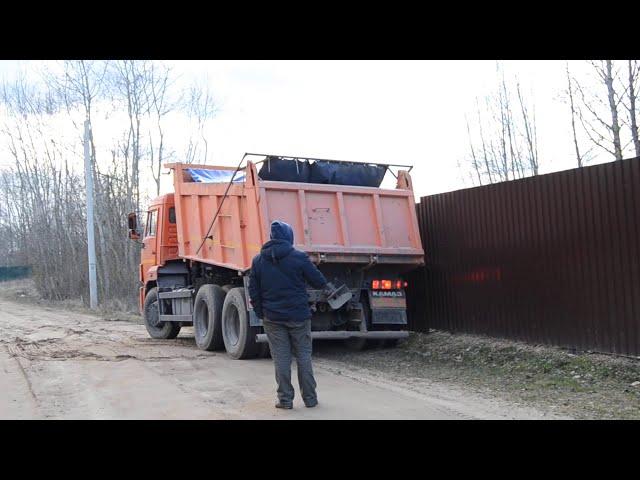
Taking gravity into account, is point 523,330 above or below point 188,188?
below

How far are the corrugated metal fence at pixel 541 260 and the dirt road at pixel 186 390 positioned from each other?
2.11m

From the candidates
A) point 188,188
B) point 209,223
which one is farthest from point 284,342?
point 188,188

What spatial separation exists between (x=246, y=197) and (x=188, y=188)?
8.49 ft

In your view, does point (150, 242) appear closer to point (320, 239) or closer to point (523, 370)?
point (320, 239)

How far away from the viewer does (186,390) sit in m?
7.71

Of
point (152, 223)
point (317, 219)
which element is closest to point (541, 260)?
point (317, 219)

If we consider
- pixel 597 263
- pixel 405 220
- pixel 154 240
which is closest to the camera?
pixel 597 263

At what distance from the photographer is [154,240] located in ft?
46.2

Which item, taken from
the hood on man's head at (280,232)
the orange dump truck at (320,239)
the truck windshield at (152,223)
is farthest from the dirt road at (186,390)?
the truck windshield at (152,223)

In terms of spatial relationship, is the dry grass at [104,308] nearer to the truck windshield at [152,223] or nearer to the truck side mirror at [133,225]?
the truck side mirror at [133,225]

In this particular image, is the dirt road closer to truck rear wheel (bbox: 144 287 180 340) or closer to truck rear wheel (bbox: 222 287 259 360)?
truck rear wheel (bbox: 222 287 259 360)

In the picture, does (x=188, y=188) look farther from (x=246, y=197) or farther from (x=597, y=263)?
(x=597, y=263)

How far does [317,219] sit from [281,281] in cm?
349
